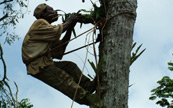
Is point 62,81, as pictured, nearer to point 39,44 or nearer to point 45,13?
point 39,44

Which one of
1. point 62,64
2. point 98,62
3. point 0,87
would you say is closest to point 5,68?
point 0,87

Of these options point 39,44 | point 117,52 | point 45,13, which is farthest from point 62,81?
point 45,13

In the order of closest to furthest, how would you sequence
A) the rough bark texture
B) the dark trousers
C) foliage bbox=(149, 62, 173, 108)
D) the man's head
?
1. the rough bark texture
2. the dark trousers
3. the man's head
4. foliage bbox=(149, 62, 173, 108)

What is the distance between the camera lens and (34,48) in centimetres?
384

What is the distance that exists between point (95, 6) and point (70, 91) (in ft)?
3.39

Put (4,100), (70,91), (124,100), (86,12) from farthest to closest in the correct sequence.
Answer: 1. (4,100)
2. (86,12)
3. (70,91)
4. (124,100)

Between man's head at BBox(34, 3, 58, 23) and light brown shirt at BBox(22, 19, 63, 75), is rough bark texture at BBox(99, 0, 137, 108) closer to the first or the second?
light brown shirt at BBox(22, 19, 63, 75)

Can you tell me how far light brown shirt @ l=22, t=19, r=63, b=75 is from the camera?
3822mm

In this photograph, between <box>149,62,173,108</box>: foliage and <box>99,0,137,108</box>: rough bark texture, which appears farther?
<box>149,62,173,108</box>: foliage

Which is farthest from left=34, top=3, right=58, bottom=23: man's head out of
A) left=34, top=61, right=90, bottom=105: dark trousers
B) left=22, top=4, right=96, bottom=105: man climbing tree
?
left=34, top=61, right=90, bottom=105: dark trousers

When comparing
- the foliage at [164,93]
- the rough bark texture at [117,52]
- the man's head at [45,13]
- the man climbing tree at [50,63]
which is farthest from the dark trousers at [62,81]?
the foliage at [164,93]

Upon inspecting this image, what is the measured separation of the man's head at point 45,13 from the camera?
13.5ft

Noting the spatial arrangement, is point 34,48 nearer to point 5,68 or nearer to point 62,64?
point 62,64

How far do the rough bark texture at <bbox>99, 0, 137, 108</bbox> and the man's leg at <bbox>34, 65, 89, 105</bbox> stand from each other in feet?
1.37
